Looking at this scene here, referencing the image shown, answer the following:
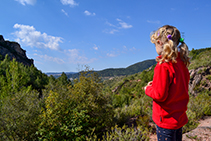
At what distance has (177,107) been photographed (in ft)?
3.96

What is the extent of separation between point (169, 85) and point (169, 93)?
0.08 meters

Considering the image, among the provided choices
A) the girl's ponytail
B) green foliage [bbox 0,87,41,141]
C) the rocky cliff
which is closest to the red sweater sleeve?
the girl's ponytail

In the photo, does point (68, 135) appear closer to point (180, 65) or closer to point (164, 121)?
point (164, 121)

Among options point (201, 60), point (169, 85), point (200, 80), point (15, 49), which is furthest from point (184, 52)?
point (15, 49)

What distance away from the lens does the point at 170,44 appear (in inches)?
45.7

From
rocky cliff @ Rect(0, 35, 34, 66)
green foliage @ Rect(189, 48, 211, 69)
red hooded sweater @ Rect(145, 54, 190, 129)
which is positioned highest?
rocky cliff @ Rect(0, 35, 34, 66)

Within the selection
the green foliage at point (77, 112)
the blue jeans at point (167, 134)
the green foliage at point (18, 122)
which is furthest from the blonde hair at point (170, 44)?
the green foliage at point (18, 122)

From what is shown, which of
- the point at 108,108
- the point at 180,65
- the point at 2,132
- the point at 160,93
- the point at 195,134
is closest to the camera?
the point at 160,93

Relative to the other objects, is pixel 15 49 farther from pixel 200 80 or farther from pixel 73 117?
pixel 200 80

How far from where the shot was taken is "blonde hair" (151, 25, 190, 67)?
3.76 ft

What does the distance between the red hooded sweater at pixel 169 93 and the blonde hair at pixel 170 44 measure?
0.05 m

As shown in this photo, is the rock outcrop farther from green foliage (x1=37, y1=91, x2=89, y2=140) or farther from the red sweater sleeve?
the red sweater sleeve

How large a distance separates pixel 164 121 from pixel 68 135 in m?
3.48

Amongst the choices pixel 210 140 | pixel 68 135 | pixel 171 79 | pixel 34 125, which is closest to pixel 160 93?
pixel 171 79
